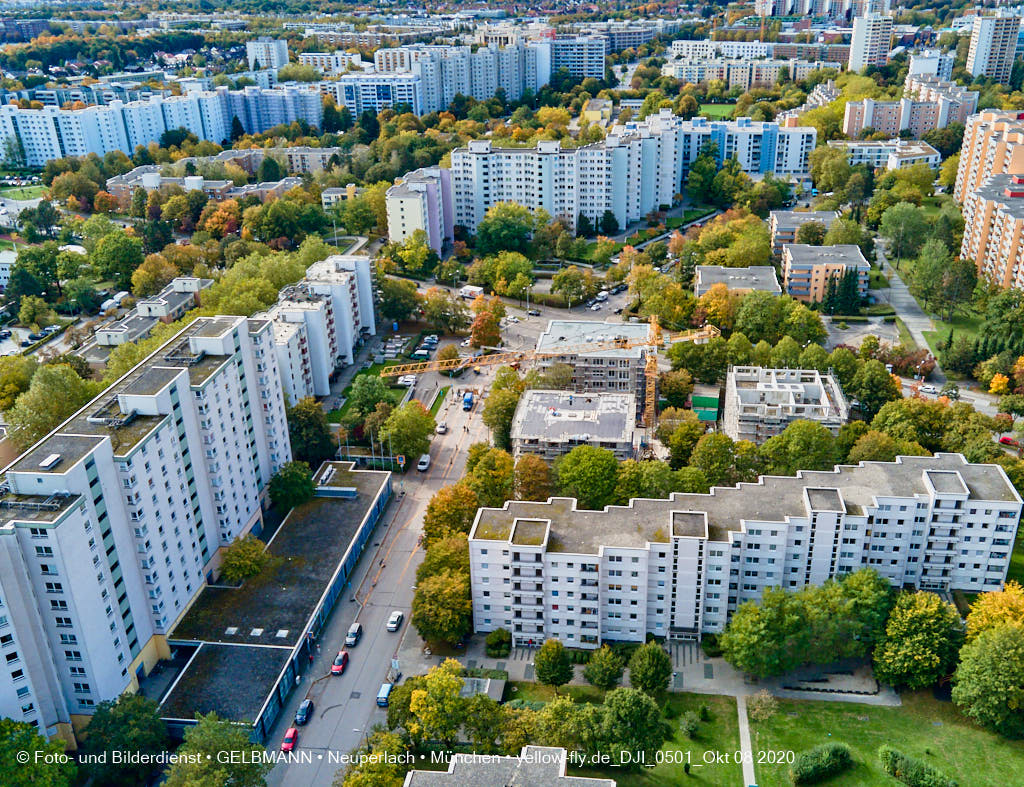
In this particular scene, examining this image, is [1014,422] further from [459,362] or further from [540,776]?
[540,776]

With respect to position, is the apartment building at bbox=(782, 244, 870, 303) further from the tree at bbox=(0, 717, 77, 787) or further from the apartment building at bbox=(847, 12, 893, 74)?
the apartment building at bbox=(847, 12, 893, 74)

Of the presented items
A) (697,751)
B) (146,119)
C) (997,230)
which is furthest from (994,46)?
(697,751)

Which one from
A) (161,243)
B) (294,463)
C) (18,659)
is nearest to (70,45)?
(161,243)

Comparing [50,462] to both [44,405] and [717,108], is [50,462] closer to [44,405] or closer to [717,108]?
[44,405]

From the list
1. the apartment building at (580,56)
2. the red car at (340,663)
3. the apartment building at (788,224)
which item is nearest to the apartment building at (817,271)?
the apartment building at (788,224)

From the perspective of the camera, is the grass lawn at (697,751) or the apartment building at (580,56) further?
the apartment building at (580,56)

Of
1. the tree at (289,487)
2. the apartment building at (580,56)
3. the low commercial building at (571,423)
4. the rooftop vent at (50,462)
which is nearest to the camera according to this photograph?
the rooftop vent at (50,462)

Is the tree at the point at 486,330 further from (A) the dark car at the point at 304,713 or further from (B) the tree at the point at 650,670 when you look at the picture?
(A) the dark car at the point at 304,713

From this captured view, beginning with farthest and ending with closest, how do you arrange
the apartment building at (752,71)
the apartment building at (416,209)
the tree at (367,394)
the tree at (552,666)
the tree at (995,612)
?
the apartment building at (752,71) < the apartment building at (416,209) < the tree at (367,394) < the tree at (552,666) < the tree at (995,612)
